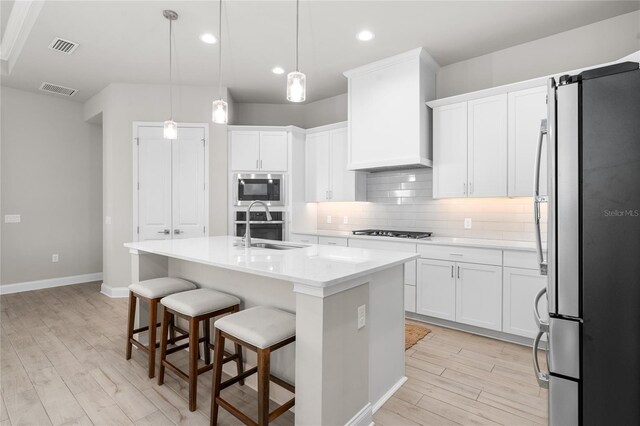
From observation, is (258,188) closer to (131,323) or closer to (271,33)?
(271,33)

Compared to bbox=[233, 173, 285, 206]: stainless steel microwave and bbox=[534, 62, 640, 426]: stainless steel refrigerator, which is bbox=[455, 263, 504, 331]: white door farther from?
bbox=[233, 173, 285, 206]: stainless steel microwave

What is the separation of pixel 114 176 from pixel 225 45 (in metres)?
2.54

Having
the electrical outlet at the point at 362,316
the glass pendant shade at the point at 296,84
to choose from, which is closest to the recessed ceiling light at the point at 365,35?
the glass pendant shade at the point at 296,84

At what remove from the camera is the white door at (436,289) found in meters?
3.48

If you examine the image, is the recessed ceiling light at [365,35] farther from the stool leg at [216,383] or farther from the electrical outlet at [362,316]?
the stool leg at [216,383]

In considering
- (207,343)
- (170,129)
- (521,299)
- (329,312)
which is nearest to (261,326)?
(329,312)

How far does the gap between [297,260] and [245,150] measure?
317 centimetres

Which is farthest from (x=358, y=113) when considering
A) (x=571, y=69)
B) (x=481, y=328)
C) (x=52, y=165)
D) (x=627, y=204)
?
(x=52, y=165)

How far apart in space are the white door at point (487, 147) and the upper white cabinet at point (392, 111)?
0.49 m

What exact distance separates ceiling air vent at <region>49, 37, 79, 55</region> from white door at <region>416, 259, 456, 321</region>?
4.42m

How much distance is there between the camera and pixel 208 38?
3531 mm

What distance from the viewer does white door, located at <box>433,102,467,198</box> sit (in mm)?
3652

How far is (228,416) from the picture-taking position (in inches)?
81.5

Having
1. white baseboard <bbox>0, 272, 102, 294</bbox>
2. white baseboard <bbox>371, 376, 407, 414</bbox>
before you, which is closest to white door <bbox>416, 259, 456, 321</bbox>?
white baseboard <bbox>371, 376, 407, 414</bbox>
